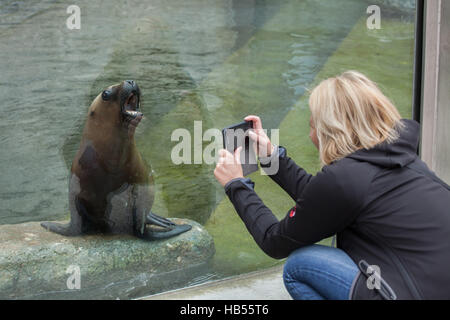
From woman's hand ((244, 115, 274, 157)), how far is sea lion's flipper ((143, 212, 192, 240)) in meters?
0.68

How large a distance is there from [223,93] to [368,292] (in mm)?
1384

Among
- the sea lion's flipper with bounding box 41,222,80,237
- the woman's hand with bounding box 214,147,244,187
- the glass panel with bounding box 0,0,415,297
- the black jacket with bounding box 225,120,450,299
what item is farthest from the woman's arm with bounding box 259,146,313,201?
the sea lion's flipper with bounding box 41,222,80,237

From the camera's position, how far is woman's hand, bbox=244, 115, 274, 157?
2033 millimetres

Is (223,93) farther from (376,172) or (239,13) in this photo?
(376,172)

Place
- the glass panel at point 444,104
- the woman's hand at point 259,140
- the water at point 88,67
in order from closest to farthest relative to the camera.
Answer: the woman's hand at point 259,140 → the water at point 88,67 → the glass panel at point 444,104

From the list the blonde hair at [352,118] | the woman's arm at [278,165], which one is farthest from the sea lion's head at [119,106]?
the blonde hair at [352,118]

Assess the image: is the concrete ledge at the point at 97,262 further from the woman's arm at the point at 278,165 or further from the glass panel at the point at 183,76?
the woman's arm at the point at 278,165

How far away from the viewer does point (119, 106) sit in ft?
7.78

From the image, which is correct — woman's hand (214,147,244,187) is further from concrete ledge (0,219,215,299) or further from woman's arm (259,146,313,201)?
concrete ledge (0,219,215,299)

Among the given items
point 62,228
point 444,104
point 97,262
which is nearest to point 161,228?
point 97,262

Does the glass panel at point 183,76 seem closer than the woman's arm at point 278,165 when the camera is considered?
No

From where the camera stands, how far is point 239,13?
265cm

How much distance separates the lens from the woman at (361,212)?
1.52 m

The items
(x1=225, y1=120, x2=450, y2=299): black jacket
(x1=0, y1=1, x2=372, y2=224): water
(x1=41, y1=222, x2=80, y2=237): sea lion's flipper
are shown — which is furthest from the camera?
(x1=41, y1=222, x2=80, y2=237): sea lion's flipper
